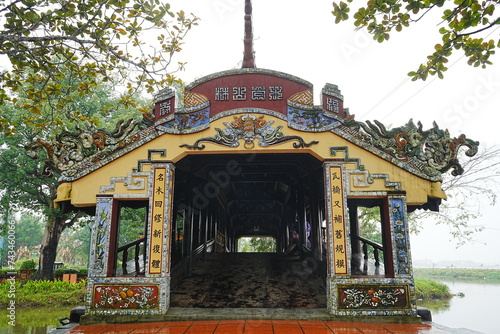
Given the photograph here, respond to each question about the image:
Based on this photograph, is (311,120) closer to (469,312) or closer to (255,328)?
(255,328)

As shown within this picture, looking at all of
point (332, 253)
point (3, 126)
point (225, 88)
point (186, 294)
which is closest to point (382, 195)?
point (332, 253)

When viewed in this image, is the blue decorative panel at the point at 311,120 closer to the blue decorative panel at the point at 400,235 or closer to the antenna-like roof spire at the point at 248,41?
the blue decorative panel at the point at 400,235

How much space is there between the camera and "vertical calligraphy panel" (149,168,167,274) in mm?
5328

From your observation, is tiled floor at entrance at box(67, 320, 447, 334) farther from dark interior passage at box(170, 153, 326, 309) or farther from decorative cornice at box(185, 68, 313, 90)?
decorative cornice at box(185, 68, 313, 90)

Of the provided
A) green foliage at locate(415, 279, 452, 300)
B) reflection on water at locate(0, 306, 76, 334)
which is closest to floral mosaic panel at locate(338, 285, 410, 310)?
reflection on water at locate(0, 306, 76, 334)

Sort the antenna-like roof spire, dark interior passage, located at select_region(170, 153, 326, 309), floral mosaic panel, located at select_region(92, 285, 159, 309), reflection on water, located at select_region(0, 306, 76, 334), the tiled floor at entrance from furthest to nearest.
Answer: reflection on water, located at select_region(0, 306, 76, 334), the antenna-like roof spire, dark interior passage, located at select_region(170, 153, 326, 309), floral mosaic panel, located at select_region(92, 285, 159, 309), the tiled floor at entrance

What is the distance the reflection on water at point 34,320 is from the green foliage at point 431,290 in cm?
1555

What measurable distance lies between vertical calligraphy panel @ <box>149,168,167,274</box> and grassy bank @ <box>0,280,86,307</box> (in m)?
9.41

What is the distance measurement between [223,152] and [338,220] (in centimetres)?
215

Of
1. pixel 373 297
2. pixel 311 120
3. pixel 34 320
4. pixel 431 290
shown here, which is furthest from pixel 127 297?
pixel 431 290

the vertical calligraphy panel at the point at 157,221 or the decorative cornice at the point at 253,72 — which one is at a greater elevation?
the decorative cornice at the point at 253,72

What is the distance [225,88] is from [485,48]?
3776 millimetres

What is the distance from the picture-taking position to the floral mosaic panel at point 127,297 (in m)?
5.18

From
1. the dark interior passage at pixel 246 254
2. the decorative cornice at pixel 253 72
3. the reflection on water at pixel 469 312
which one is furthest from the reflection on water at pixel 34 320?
the reflection on water at pixel 469 312
